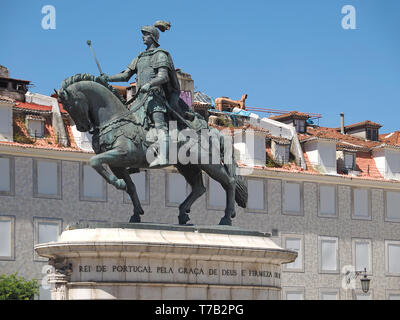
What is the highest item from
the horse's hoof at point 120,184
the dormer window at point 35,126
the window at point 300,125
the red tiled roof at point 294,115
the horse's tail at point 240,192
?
the red tiled roof at point 294,115

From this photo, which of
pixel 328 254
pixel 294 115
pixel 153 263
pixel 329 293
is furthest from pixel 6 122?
pixel 153 263

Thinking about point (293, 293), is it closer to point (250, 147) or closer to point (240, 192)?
point (250, 147)

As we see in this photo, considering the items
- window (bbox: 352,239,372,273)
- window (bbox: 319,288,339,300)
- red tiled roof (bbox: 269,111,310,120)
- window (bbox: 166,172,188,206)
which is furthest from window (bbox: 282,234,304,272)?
red tiled roof (bbox: 269,111,310,120)

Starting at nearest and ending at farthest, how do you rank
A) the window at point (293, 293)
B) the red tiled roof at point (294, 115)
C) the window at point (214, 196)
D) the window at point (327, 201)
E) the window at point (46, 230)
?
the window at point (46, 230), the window at point (214, 196), the window at point (293, 293), the window at point (327, 201), the red tiled roof at point (294, 115)

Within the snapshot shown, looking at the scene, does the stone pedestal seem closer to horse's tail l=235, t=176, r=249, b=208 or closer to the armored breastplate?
horse's tail l=235, t=176, r=249, b=208

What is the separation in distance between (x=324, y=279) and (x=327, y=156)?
22.3 feet

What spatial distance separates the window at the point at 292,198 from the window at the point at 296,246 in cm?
136

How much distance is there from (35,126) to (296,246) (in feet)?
51.6

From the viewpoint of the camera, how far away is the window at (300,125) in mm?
74500

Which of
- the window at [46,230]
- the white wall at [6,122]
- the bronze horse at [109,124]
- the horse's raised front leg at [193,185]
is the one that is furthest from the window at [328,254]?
the bronze horse at [109,124]

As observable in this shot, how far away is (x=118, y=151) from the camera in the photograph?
26.4 metres

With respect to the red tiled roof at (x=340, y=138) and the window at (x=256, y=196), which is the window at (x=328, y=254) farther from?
the red tiled roof at (x=340, y=138)

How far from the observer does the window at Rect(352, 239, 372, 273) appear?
68644 mm
